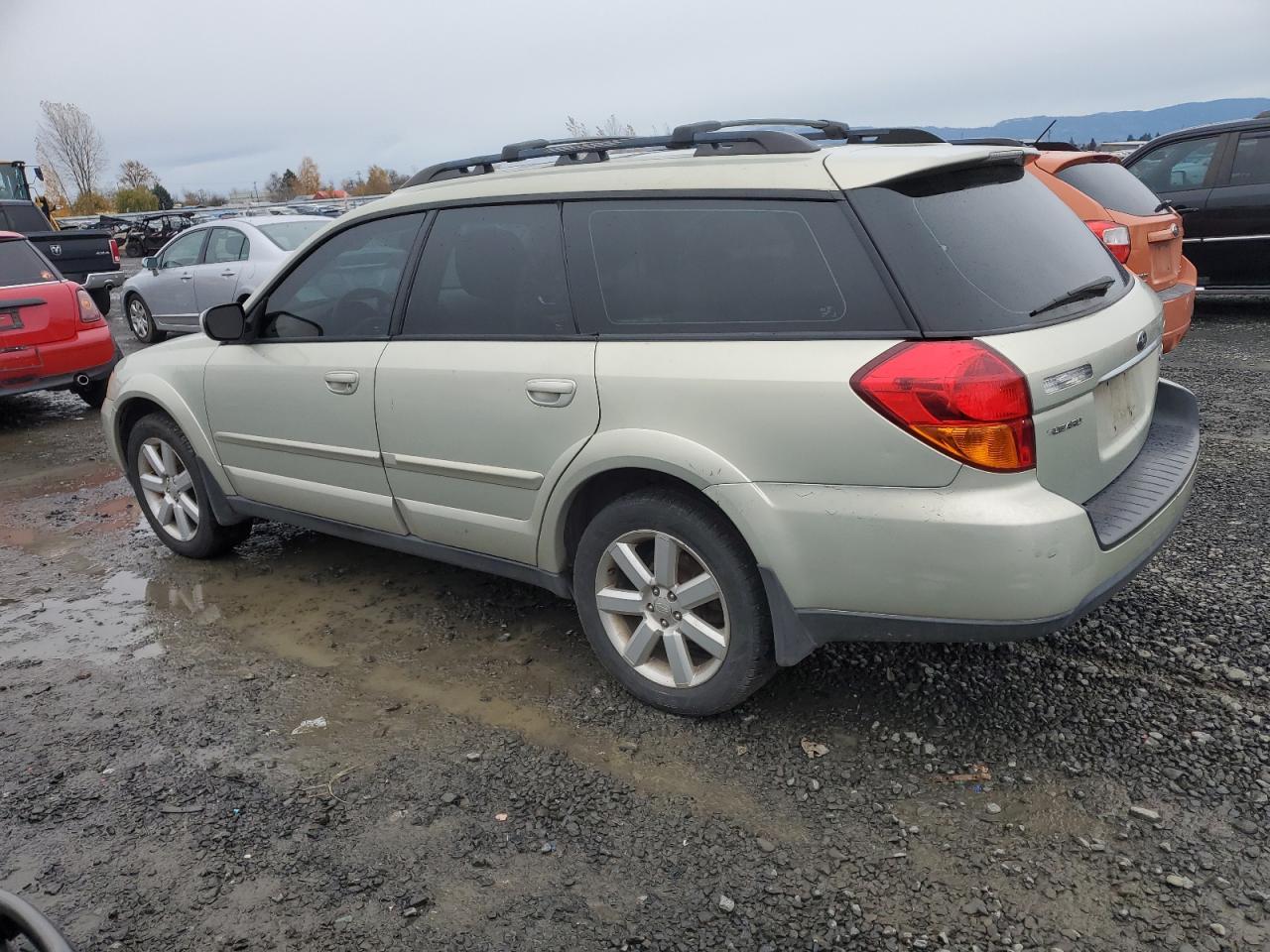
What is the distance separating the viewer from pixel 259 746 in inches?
130

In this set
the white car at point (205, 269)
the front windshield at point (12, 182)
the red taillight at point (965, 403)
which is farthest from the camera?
the front windshield at point (12, 182)

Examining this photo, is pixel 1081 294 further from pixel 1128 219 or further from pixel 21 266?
pixel 21 266

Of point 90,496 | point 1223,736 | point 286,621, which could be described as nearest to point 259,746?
point 286,621

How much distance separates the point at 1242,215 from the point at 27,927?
10479mm

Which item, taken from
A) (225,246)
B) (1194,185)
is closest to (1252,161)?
(1194,185)

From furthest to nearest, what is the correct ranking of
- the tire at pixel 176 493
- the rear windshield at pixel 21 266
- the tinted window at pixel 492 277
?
the rear windshield at pixel 21 266 < the tire at pixel 176 493 < the tinted window at pixel 492 277

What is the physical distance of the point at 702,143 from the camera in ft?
10.9

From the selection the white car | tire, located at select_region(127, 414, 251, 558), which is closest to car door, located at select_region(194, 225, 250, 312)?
the white car

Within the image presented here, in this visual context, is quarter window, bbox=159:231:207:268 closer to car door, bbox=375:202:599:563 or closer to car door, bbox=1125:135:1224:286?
car door, bbox=375:202:599:563

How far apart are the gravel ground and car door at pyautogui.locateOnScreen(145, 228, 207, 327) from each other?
8.99 meters

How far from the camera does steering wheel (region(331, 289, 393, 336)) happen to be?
3.91 meters

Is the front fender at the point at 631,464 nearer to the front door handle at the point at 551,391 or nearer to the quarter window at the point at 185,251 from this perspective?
the front door handle at the point at 551,391

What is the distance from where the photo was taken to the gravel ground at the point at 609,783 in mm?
2449

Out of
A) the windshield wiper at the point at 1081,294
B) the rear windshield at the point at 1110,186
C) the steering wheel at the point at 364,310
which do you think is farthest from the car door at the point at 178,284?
the windshield wiper at the point at 1081,294
